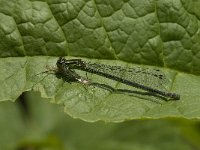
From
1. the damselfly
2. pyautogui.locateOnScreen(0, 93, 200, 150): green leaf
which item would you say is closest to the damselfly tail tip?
the damselfly

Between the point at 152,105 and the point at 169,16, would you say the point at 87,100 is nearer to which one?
the point at 152,105

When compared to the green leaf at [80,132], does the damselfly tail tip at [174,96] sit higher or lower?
higher

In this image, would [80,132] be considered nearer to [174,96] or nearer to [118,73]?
[118,73]

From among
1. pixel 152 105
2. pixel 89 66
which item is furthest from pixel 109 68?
pixel 152 105

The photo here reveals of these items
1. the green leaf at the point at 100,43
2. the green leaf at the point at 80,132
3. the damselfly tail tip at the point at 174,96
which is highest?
the green leaf at the point at 100,43

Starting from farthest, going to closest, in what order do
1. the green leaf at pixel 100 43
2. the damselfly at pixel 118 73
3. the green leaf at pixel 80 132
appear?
1. the green leaf at pixel 80 132
2. the damselfly at pixel 118 73
3. the green leaf at pixel 100 43

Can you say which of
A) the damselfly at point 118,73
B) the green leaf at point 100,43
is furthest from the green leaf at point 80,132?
the green leaf at point 100,43

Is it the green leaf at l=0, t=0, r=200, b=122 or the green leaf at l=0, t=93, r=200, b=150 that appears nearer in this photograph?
the green leaf at l=0, t=0, r=200, b=122

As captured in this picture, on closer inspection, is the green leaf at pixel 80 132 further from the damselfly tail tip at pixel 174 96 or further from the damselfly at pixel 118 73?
the damselfly tail tip at pixel 174 96

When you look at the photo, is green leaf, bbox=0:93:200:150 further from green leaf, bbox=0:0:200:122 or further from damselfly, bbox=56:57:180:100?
green leaf, bbox=0:0:200:122
